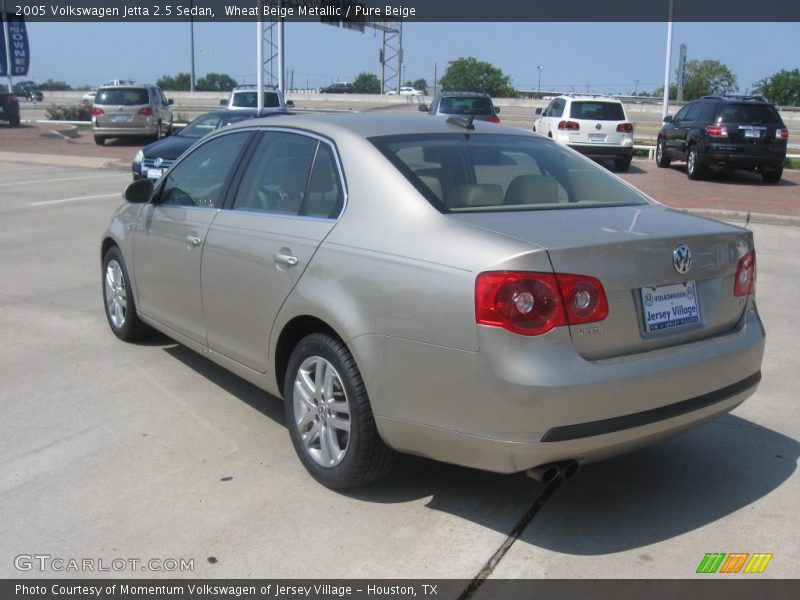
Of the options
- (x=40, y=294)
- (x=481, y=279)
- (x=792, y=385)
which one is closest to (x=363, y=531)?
(x=481, y=279)

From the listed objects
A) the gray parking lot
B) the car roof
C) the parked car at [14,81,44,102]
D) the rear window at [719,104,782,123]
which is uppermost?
the parked car at [14,81,44,102]

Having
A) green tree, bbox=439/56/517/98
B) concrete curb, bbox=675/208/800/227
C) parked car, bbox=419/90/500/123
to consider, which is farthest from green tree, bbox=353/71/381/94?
concrete curb, bbox=675/208/800/227

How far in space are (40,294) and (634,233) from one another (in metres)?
5.89

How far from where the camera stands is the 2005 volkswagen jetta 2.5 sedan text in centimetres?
317

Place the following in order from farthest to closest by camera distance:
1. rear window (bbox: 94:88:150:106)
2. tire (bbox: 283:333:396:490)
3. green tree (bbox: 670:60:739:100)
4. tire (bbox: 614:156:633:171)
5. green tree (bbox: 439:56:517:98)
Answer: green tree (bbox: 439:56:517:98) → green tree (bbox: 670:60:739:100) → rear window (bbox: 94:88:150:106) → tire (bbox: 614:156:633:171) → tire (bbox: 283:333:396:490)

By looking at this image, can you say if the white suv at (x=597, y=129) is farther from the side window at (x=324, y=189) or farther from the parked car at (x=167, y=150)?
the side window at (x=324, y=189)

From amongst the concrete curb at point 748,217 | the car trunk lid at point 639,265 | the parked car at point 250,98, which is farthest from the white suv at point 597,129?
the car trunk lid at point 639,265

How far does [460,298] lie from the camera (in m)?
3.19

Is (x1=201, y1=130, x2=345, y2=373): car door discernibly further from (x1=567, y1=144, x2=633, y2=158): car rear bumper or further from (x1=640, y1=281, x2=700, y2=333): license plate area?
(x1=567, y1=144, x2=633, y2=158): car rear bumper

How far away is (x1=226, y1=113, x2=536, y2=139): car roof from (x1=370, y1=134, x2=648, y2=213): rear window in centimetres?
8

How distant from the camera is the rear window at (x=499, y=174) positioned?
3.85m

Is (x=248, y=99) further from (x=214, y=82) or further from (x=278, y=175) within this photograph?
(x=214, y=82)

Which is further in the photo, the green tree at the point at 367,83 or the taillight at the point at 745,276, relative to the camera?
the green tree at the point at 367,83

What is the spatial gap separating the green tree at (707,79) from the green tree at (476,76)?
22501 millimetres
